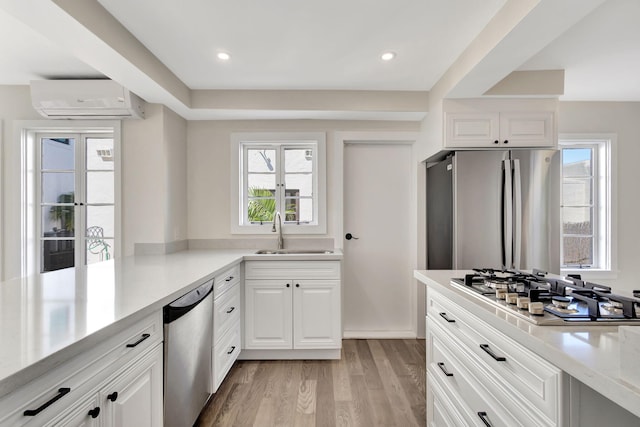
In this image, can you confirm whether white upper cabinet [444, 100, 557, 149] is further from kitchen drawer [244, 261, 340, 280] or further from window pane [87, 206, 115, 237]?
window pane [87, 206, 115, 237]

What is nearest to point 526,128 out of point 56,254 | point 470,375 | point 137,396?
point 470,375

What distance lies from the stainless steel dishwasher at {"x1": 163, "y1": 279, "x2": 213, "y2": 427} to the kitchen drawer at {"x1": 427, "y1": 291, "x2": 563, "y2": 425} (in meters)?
1.27

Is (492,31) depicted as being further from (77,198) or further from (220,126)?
(77,198)

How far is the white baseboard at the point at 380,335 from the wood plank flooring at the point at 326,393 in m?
0.32

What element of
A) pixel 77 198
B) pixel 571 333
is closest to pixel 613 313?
pixel 571 333

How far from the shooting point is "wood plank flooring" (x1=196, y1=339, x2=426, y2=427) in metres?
1.92

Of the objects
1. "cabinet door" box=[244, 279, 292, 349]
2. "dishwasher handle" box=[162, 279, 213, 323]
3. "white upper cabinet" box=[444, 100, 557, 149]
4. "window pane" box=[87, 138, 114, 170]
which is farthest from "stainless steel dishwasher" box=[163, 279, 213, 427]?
"white upper cabinet" box=[444, 100, 557, 149]

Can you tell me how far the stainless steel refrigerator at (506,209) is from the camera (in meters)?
2.44

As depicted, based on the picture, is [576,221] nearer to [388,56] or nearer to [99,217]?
[388,56]

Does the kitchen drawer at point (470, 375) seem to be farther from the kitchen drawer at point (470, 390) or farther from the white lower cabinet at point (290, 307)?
the white lower cabinet at point (290, 307)

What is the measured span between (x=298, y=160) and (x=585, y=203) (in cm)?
302

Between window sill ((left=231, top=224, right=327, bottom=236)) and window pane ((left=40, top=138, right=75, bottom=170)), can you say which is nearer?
window pane ((left=40, top=138, right=75, bottom=170))

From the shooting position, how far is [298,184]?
10.9 feet

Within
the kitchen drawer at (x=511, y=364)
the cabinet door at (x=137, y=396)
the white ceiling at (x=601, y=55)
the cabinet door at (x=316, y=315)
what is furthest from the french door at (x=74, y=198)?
the white ceiling at (x=601, y=55)
